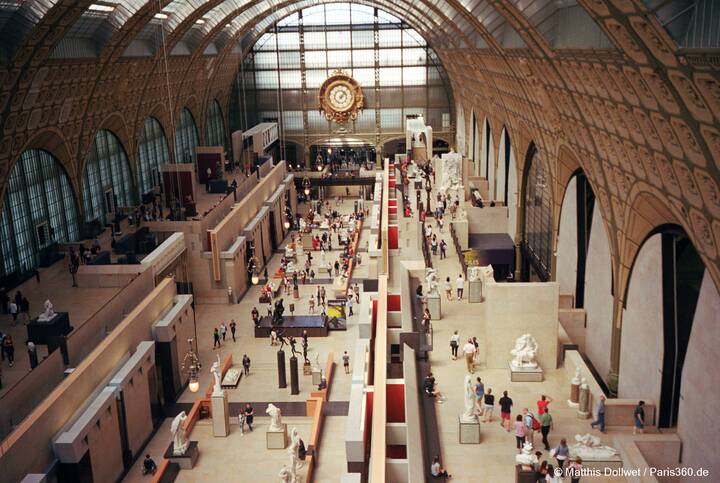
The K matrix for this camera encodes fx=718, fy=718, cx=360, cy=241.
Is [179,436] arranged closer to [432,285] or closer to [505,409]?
[432,285]

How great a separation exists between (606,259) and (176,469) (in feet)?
47.4

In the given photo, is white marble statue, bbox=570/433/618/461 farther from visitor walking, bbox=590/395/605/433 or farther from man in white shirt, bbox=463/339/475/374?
man in white shirt, bbox=463/339/475/374

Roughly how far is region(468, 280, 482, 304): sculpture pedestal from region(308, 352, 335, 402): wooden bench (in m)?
6.40

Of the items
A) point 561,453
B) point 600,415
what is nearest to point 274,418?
point 600,415

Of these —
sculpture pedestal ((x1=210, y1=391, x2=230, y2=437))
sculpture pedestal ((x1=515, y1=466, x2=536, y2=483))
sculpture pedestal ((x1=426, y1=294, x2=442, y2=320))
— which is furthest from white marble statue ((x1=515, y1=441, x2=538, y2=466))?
sculpture pedestal ((x1=210, y1=391, x2=230, y2=437))

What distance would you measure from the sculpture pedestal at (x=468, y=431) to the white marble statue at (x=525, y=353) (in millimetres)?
3507

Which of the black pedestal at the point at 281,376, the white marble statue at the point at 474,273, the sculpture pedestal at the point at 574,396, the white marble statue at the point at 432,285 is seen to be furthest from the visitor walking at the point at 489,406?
the black pedestal at the point at 281,376

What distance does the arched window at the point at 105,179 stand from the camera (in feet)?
122

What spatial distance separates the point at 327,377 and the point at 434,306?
714 cm

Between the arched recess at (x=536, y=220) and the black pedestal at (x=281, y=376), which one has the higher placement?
the arched recess at (x=536, y=220)

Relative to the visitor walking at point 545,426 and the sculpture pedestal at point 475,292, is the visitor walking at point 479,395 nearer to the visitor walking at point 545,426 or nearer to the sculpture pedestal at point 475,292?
the visitor walking at point 545,426

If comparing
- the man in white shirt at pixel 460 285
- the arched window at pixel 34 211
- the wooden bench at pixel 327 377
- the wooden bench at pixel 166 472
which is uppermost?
the arched window at pixel 34 211

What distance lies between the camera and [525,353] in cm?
1862

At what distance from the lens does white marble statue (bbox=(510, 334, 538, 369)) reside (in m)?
18.6
